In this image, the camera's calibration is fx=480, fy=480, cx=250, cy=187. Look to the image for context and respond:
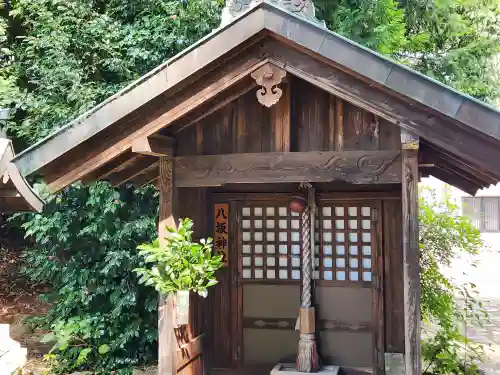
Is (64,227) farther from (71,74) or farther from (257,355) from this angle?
(257,355)

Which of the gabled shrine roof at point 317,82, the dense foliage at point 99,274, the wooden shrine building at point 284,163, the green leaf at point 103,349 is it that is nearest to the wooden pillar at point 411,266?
the wooden shrine building at point 284,163

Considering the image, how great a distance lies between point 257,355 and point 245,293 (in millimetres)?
951

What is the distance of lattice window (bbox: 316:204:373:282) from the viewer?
707 cm

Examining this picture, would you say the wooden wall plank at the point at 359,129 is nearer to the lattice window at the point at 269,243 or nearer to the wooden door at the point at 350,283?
the wooden door at the point at 350,283

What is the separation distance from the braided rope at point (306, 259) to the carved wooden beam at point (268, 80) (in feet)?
7.97

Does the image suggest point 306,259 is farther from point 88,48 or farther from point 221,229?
point 88,48

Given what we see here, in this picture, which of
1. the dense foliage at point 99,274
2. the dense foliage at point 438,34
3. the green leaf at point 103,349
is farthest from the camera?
the dense foliage at point 438,34

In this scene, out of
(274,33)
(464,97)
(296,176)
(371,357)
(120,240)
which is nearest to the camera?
(464,97)

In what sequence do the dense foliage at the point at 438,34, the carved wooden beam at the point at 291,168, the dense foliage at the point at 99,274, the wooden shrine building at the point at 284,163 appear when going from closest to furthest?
the wooden shrine building at the point at 284,163 < the carved wooden beam at the point at 291,168 < the dense foliage at the point at 99,274 < the dense foliage at the point at 438,34

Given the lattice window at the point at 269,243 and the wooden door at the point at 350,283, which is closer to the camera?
the wooden door at the point at 350,283

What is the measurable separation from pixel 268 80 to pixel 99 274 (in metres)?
6.16

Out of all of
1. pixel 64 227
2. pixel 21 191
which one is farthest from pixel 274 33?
pixel 64 227

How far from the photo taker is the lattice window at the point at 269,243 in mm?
7332

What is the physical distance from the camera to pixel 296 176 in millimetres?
5367
